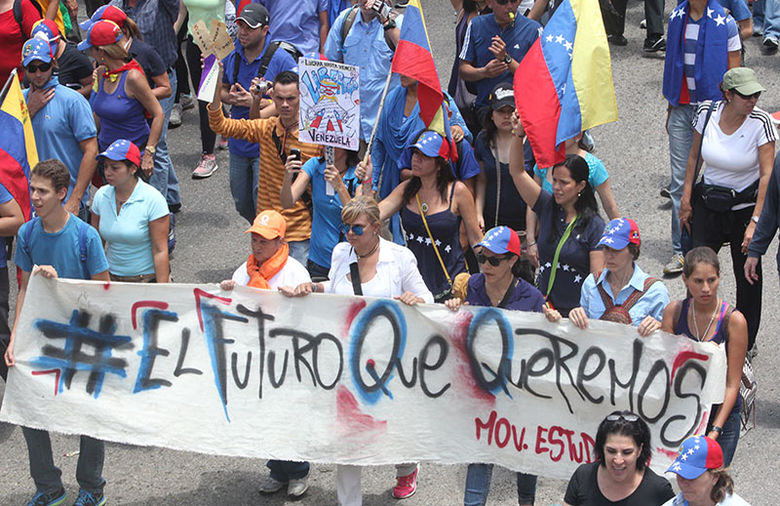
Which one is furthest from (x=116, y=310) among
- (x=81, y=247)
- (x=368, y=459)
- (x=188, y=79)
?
(x=188, y=79)

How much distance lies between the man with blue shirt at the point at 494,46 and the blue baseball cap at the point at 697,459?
4231 mm

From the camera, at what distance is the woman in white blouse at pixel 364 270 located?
6.45 metres

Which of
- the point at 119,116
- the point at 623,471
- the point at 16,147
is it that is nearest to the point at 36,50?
the point at 16,147

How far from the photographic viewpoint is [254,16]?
353 inches

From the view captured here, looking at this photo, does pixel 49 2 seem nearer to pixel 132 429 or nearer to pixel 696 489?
pixel 132 429

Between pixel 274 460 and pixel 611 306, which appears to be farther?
pixel 274 460

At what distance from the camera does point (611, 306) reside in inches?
252

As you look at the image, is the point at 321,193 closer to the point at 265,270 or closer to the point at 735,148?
the point at 265,270

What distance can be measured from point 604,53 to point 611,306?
1.93 meters

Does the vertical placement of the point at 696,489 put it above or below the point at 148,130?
above

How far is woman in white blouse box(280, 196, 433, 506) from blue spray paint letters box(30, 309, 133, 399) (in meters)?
1.04

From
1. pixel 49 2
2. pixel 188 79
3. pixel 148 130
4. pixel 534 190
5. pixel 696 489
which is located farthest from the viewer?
pixel 188 79

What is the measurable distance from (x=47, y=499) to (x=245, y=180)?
9.96 feet

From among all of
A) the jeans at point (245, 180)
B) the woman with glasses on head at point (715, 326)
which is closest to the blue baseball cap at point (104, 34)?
the jeans at point (245, 180)
